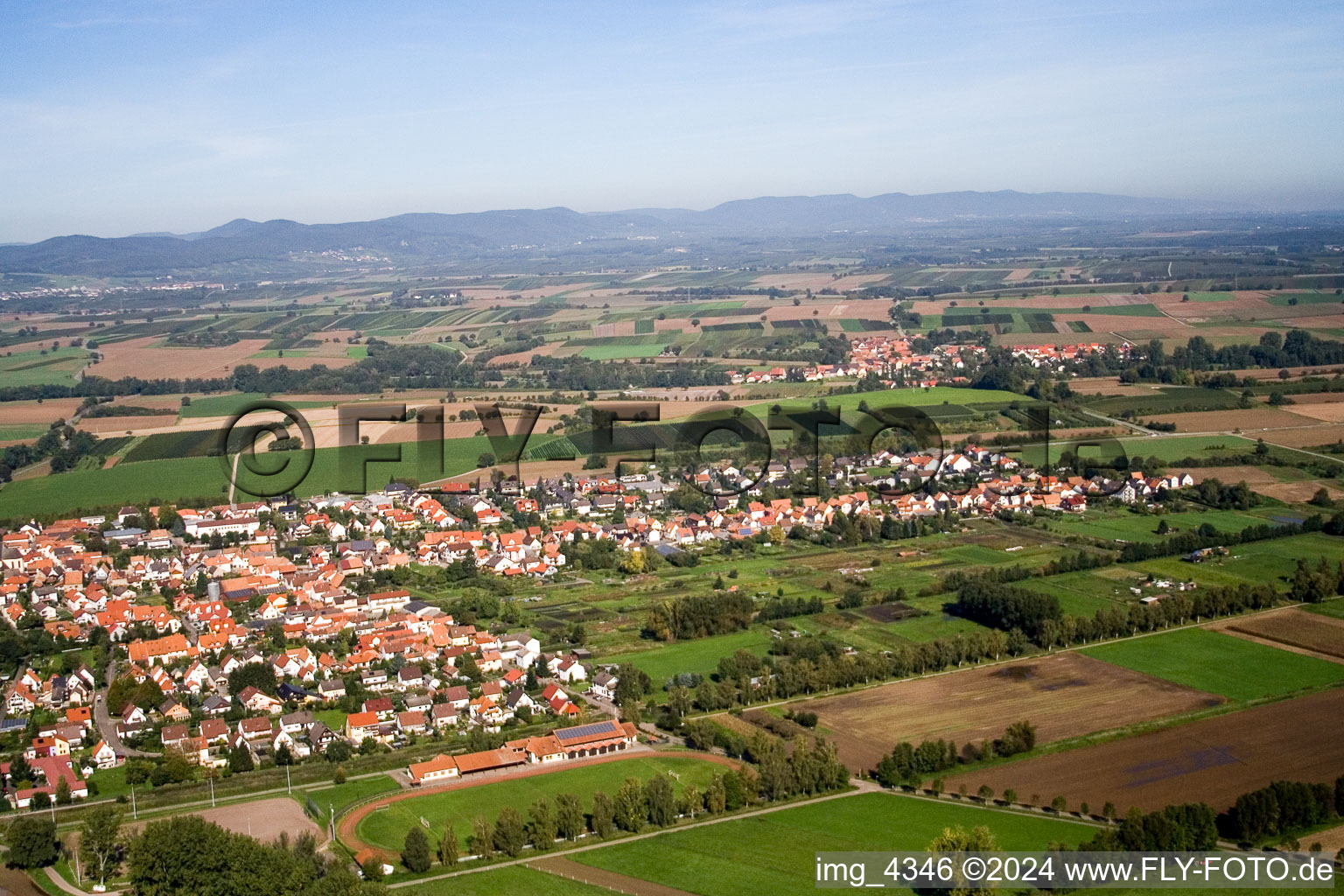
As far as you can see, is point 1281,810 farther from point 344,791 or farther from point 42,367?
point 42,367

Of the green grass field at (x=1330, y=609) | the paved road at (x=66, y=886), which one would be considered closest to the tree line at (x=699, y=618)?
the green grass field at (x=1330, y=609)

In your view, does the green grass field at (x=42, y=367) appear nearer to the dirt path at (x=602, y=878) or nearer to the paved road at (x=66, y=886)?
the paved road at (x=66, y=886)

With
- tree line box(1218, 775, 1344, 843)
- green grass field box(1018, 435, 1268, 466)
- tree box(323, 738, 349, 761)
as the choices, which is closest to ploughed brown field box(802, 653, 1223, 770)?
tree line box(1218, 775, 1344, 843)

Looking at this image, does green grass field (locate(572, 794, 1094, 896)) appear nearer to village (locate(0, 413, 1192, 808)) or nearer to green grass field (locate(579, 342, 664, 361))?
village (locate(0, 413, 1192, 808))

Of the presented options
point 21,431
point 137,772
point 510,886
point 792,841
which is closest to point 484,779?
point 510,886

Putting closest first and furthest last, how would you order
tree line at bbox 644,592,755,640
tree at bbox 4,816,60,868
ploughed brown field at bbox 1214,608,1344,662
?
tree at bbox 4,816,60,868, ploughed brown field at bbox 1214,608,1344,662, tree line at bbox 644,592,755,640
